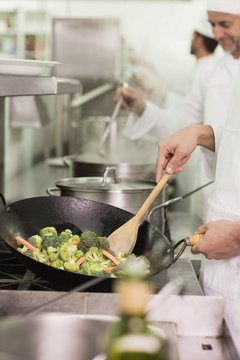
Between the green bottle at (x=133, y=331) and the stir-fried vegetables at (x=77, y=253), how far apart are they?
0.70 meters

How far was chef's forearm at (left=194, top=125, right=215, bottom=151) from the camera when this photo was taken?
1845 mm

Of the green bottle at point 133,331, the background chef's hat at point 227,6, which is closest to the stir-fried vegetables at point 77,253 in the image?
the green bottle at point 133,331

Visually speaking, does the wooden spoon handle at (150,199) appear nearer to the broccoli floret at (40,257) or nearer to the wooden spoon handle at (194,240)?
the wooden spoon handle at (194,240)

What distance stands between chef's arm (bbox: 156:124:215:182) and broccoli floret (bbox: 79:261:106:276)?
41 centimetres

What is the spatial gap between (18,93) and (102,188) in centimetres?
41

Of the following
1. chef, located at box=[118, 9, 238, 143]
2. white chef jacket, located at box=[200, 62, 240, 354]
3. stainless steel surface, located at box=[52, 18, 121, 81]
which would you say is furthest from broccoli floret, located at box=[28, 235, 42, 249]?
stainless steel surface, located at box=[52, 18, 121, 81]

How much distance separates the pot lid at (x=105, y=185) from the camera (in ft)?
6.14

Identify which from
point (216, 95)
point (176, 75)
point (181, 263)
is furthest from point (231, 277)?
point (176, 75)

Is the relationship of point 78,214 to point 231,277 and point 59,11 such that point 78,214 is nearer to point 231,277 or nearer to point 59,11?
point 231,277

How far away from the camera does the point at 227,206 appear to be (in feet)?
5.51

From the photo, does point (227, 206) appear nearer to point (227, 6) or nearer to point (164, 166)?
point (164, 166)

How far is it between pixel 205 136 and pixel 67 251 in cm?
59

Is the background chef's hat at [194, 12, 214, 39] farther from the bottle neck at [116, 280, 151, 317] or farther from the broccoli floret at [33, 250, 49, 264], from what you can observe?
the bottle neck at [116, 280, 151, 317]

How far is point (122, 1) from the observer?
10539mm
